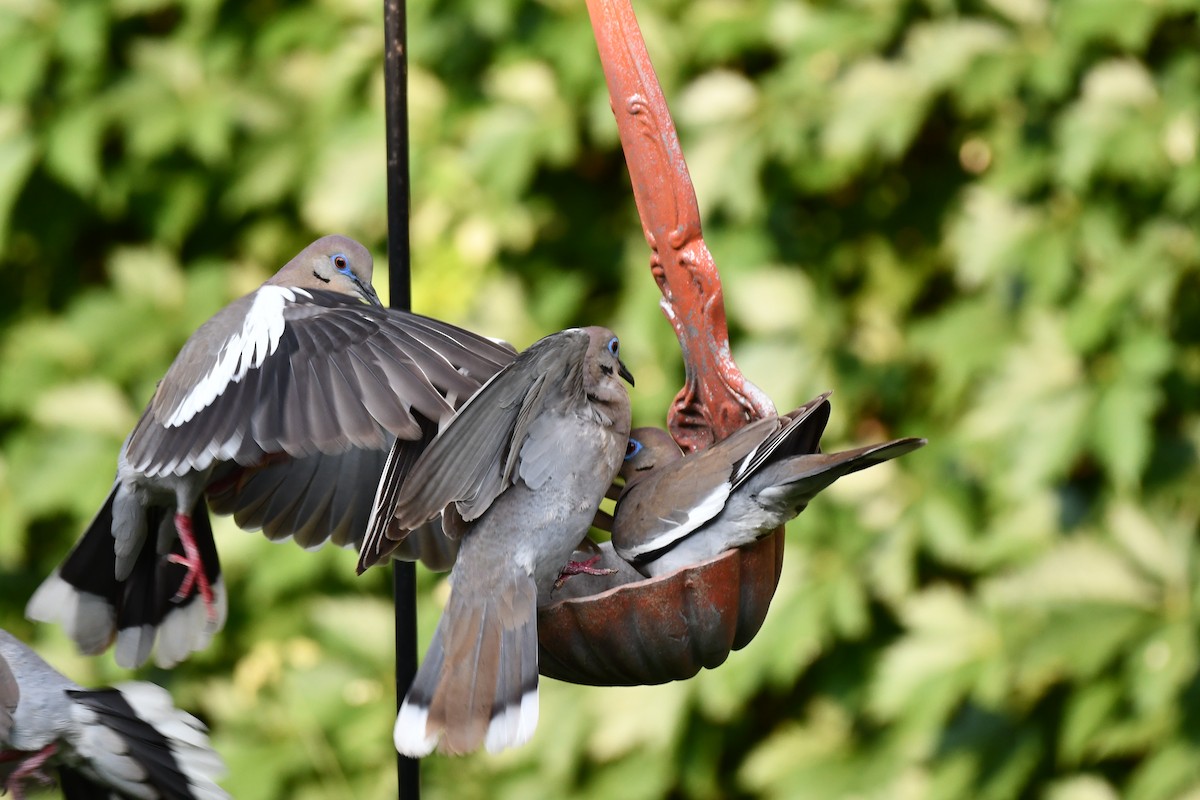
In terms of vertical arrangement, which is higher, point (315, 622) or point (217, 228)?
point (217, 228)

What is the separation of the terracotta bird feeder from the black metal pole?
0.63 feet

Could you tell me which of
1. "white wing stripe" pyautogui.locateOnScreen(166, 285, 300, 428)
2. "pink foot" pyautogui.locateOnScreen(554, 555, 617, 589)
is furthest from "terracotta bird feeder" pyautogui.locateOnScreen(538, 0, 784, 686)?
"white wing stripe" pyautogui.locateOnScreen(166, 285, 300, 428)

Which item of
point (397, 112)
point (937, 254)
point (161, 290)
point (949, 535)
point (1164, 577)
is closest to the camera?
point (397, 112)

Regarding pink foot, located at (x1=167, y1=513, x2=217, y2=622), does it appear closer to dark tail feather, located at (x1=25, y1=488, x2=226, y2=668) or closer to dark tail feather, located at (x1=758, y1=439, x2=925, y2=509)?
dark tail feather, located at (x1=25, y1=488, x2=226, y2=668)

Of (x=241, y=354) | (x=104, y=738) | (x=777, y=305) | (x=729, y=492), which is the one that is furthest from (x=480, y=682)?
(x=777, y=305)

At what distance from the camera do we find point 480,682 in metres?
1.67

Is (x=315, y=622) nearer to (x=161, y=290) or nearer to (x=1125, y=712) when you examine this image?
(x=161, y=290)

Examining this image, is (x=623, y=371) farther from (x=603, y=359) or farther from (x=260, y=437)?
(x=260, y=437)

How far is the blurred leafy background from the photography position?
2.76 m

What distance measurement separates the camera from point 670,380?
312 cm

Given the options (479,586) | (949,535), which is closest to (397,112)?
(479,586)

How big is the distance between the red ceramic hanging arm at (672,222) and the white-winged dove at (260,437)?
9.9 inches

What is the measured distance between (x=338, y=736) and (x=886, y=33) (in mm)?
1974

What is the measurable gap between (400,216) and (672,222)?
345 mm
